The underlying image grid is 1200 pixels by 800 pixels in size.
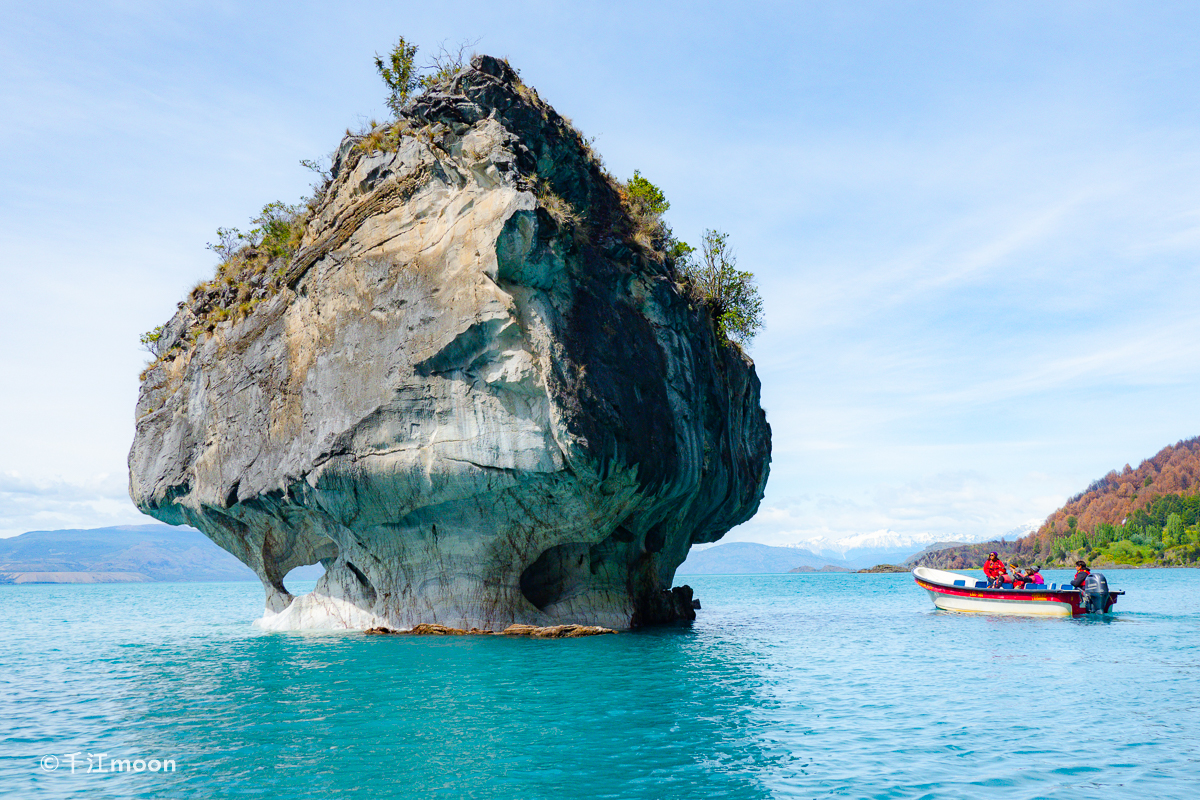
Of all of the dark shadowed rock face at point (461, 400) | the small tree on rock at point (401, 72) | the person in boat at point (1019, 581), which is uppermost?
the small tree on rock at point (401, 72)

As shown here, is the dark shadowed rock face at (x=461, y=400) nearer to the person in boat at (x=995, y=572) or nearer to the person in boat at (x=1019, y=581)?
the person in boat at (x=995, y=572)

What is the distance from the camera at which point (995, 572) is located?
36875 millimetres

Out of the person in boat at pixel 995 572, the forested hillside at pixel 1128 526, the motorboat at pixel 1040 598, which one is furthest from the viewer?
the forested hillside at pixel 1128 526

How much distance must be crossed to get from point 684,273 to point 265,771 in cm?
2529

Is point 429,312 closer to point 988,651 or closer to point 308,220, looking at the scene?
point 308,220

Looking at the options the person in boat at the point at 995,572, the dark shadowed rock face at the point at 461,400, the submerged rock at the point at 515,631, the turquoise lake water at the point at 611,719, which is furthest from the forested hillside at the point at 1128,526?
the submerged rock at the point at 515,631

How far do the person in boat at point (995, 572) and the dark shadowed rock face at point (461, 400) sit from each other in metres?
14.9

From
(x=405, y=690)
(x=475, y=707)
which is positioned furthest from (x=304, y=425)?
(x=475, y=707)

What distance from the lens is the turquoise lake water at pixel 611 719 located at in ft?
34.7

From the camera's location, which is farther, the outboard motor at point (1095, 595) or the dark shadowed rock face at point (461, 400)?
the outboard motor at point (1095, 595)

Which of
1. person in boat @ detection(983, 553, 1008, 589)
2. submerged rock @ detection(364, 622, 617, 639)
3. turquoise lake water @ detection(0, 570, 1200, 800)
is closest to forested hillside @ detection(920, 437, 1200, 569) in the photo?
person in boat @ detection(983, 553, 1008, 589)

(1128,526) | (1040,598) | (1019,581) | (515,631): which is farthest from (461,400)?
(1128,526)

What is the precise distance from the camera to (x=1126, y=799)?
32.7 ft

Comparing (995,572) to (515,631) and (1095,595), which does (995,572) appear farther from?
(515,631)
